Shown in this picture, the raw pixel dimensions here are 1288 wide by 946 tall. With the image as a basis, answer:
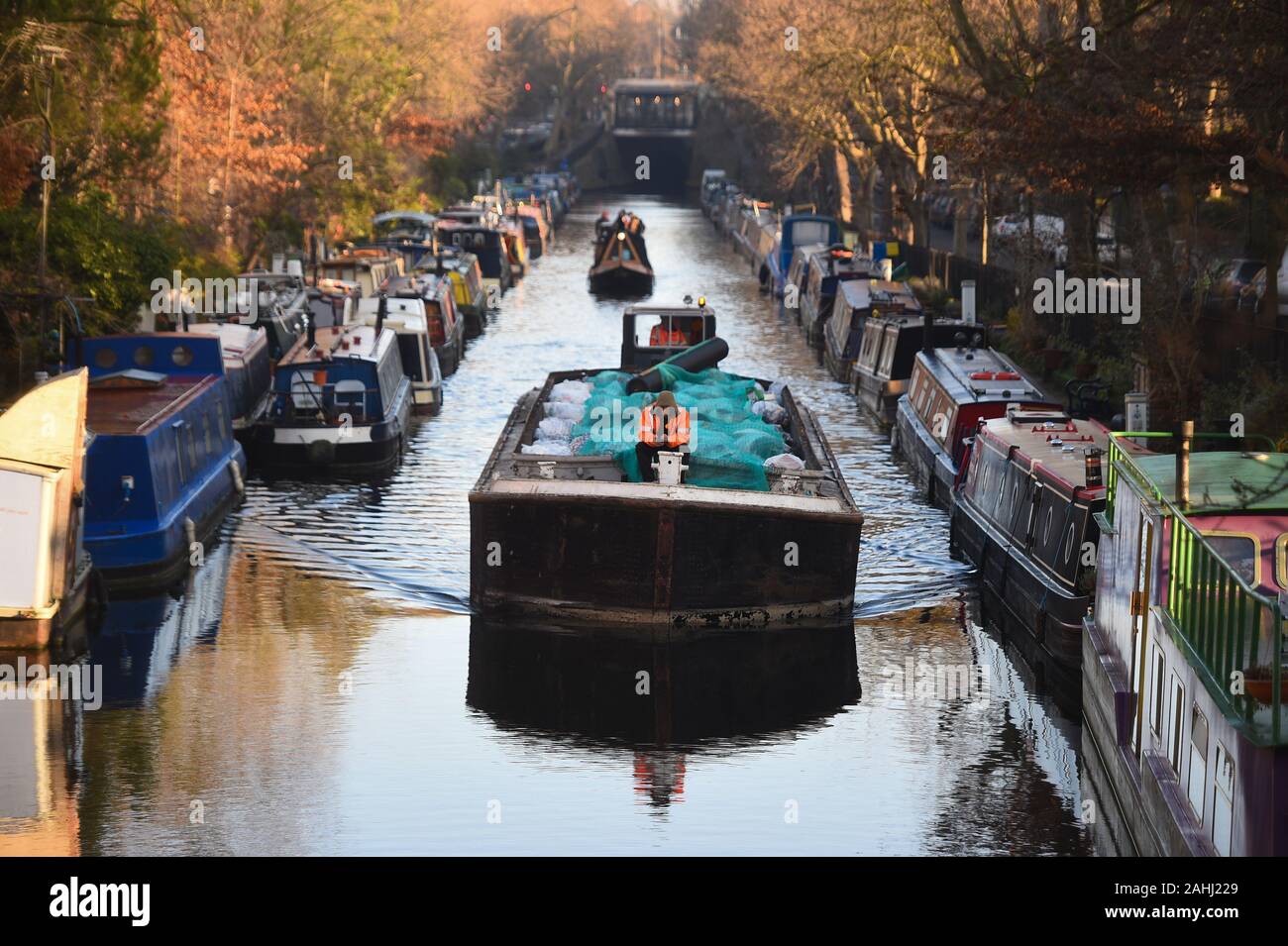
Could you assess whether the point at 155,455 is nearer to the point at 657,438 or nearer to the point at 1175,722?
the point at 657,438

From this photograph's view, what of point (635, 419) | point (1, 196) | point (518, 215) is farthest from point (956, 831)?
point (518, 215)

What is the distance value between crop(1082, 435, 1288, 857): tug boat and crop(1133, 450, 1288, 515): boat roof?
0.02m

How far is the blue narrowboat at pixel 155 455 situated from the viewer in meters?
25.4

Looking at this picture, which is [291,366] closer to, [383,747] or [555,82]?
[383,747]

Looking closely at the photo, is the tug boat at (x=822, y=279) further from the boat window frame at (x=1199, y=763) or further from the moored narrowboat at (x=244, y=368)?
the boat window frame at (x=1199, y=763)

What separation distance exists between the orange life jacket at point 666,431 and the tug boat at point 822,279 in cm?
2956

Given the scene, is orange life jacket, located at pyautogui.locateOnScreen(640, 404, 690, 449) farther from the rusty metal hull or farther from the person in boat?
the rusty metal hull

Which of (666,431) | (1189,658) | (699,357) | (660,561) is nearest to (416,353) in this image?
(699,357)

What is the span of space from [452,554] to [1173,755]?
50.6 feet

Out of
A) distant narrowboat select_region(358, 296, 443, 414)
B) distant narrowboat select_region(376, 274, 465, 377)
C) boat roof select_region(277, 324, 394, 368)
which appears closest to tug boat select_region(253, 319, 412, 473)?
boat roof select_region(277, 324, 394, 368)

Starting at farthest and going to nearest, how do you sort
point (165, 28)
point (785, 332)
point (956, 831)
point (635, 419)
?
point (785, 332), point (165, 28), point (635, 419), point (956, 831)

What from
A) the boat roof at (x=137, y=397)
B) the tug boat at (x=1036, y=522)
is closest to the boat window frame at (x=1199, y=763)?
the tug boat at (x=1036, y=522)

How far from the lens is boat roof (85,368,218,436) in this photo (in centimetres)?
2656

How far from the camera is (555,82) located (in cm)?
14650
